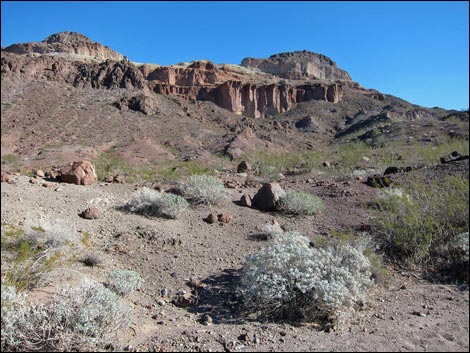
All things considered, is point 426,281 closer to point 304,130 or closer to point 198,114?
point 198,114

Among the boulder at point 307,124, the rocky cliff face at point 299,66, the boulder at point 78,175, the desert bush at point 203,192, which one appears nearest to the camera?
the desert bush at point 203,192

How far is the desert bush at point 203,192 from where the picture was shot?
27.9ft

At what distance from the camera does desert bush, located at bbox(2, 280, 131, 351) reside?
364 centimetres

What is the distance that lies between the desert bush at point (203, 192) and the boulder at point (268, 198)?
750 mm

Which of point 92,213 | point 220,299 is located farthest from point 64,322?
point 92,213

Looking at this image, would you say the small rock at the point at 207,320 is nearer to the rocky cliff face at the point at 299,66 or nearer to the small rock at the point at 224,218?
the small rock at the point at 224,218

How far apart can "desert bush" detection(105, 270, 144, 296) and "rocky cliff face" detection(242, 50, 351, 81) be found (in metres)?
91.2

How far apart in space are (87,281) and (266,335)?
2106 millimetres

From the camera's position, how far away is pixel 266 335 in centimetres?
414

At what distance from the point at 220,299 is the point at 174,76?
67055 millimetres

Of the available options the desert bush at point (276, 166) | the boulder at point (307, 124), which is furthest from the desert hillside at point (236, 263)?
the boulder at point (307, 124)

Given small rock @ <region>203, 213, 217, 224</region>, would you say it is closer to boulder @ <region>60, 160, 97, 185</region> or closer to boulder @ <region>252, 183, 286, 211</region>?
boulder @ <region>252, 183, 286, 211</region>

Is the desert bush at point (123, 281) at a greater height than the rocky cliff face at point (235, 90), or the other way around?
the rocky cliff face at point (235, 90)

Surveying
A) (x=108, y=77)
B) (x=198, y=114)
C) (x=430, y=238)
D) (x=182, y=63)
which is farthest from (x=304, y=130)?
(x=430, y=238)
